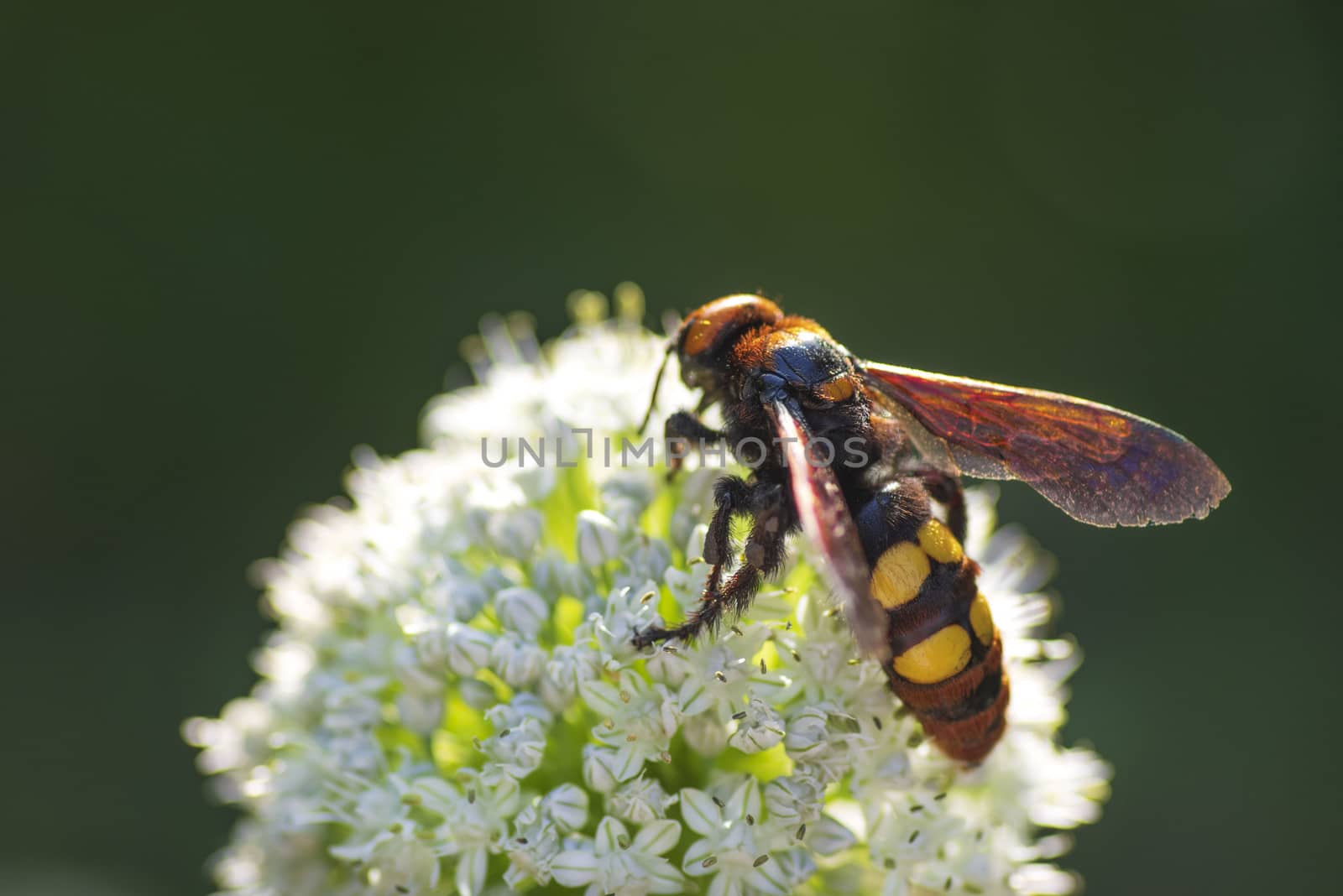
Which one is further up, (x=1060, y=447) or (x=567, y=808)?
(x=1060, y=447)

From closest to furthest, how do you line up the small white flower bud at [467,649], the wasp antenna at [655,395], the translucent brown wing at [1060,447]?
the translucent brown wing at [1060,447] < the small white flower bud at [467,649] < the wasp antenna at [655,395]

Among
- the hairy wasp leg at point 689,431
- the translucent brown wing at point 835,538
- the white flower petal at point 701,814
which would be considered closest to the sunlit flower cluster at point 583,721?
the white flower petal at point 701,814

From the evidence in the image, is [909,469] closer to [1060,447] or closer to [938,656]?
[1060,447]

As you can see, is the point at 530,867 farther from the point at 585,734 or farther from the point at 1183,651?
the point at 1183,651

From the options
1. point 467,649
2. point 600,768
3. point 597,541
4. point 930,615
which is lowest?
point 600,768

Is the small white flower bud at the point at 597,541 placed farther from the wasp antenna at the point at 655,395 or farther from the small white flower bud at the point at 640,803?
the small white flower bud at the point at 640,803

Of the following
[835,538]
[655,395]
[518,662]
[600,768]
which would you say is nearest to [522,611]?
[518,662]

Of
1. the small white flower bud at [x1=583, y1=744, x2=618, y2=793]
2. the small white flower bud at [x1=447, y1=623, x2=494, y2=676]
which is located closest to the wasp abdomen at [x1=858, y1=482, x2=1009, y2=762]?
the small white flower bud at [x1=583, y1=744, x2=618, y2=793]

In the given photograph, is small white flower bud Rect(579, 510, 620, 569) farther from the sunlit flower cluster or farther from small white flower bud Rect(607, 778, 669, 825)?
small white flower bud Rect(607, 778, 669, 825)

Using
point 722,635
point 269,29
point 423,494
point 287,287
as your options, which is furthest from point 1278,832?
point 269,29
